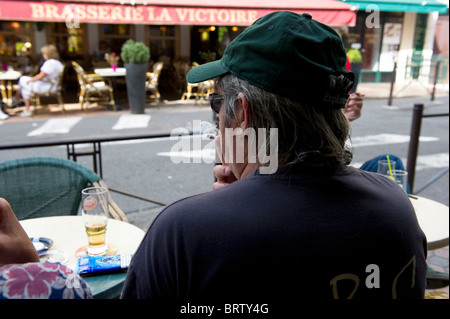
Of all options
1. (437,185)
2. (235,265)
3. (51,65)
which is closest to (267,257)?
(235,265)

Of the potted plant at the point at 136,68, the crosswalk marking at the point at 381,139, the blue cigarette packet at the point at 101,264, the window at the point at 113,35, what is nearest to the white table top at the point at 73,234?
the blue cigarette packet at the point at 101,264

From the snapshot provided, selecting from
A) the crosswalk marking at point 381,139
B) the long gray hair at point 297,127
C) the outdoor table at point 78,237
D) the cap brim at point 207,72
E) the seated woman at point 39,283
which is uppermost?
the cap brim at point 207,72

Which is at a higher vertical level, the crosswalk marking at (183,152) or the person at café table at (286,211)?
the person at café table at (286,211)

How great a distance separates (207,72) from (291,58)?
26 centimetres

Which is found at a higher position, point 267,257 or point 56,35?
point 56,35

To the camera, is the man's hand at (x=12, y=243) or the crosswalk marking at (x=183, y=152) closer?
the man's hand at (x=12, y=243)

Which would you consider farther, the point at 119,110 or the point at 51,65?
the point at 119,110

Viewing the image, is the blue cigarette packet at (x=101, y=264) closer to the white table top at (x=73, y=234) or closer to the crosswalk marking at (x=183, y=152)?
the white table top at (x=73, y=234)

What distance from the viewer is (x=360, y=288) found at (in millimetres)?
918

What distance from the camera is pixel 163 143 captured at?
7.19 metres

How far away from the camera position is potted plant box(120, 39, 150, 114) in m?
9.35

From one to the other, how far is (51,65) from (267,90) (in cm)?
917

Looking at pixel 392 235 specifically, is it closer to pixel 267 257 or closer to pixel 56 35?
pixel 267 257

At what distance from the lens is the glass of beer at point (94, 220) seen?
1.74 meters
